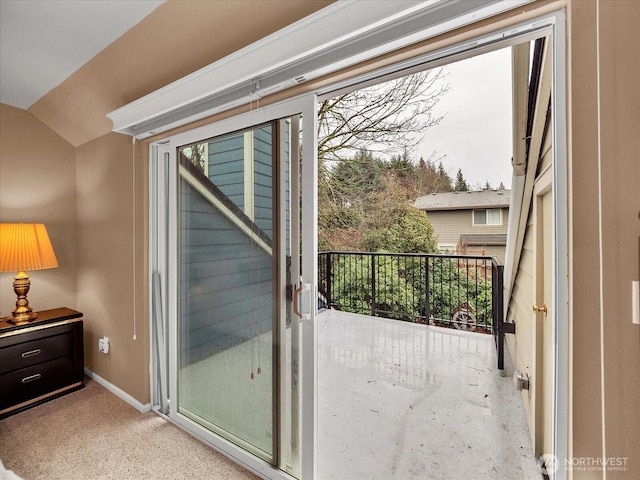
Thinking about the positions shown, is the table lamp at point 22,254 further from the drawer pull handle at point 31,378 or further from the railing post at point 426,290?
the railing post at point 426,290

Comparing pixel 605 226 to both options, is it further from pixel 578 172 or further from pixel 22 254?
pixel 22 254

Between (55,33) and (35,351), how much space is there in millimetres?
2128

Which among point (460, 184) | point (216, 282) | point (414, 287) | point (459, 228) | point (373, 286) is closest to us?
point (216, 282)

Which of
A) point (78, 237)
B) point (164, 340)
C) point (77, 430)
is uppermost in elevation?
point (78, 237)

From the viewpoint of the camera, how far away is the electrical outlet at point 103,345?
2.43 meters

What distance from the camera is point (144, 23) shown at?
1.60 m

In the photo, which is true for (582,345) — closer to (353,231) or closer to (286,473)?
(286,473)

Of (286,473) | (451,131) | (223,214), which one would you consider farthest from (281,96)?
(451,131)

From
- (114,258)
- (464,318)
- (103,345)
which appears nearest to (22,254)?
(114,258)

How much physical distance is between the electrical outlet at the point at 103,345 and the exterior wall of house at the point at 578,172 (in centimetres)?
11

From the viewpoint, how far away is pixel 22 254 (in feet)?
6.97

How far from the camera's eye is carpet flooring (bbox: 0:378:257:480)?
1.59m

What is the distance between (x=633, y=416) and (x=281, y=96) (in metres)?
1.66

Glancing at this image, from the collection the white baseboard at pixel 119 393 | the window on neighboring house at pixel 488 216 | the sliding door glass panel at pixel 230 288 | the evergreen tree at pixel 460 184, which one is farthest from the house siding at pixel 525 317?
the white baseboard at pixel 119 393
